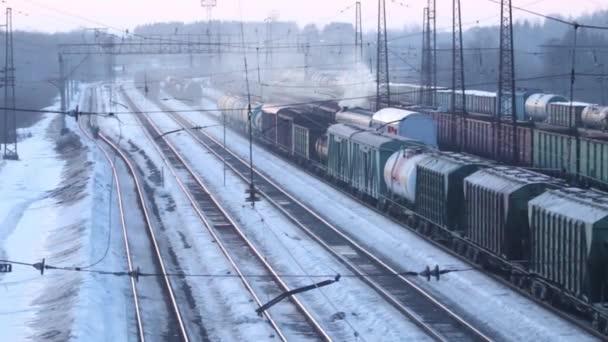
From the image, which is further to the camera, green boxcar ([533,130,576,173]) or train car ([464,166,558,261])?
green boxcar ([533,130,576,173])

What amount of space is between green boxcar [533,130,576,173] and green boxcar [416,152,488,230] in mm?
Answer: 5942

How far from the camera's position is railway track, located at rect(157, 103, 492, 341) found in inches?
713

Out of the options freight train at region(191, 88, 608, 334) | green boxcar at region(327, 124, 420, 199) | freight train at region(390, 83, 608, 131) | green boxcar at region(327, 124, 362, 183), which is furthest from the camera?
freight train at region(390, 83, 608, 131)

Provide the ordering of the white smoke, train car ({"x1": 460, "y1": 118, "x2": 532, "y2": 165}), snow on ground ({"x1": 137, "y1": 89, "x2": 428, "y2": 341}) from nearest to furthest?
snow on ground ({"x1": 137, "y1": 89, "x2": 428, "y2": 341}), train car ({"x1": 460, "y1": 118, "x2": 532, "y2": 165}), the white smoke

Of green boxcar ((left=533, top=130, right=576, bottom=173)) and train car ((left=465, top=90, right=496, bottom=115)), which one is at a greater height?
train car ((left=465, top=90, right=496, bottom=115))

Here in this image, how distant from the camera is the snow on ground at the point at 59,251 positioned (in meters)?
19.5

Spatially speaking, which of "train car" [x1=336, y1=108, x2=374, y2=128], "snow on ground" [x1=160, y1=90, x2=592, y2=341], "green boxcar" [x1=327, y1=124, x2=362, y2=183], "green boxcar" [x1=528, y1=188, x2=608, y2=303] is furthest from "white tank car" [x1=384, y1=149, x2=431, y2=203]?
"train car" [x1=336, y1=108, x2=374, y2=128]

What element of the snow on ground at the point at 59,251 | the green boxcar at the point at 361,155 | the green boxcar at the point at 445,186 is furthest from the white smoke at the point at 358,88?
the green boxcar at the point at 445,186

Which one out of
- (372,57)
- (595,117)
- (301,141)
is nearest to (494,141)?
(595,117)

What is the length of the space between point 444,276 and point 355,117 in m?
20.6

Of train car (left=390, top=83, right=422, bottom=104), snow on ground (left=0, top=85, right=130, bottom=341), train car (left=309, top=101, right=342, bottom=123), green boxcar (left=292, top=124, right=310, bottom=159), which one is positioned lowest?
snow on ground (left=0, top=85, right=130, bottom=341)

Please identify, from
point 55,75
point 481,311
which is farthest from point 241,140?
point 55,75

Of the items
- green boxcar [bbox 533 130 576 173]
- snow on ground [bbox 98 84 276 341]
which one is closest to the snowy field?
snow on ground [bbox 98 84 276 341]

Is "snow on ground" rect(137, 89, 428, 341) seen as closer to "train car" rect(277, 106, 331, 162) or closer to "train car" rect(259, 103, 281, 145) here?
"train car" rect(277, 106, 331, 162)
